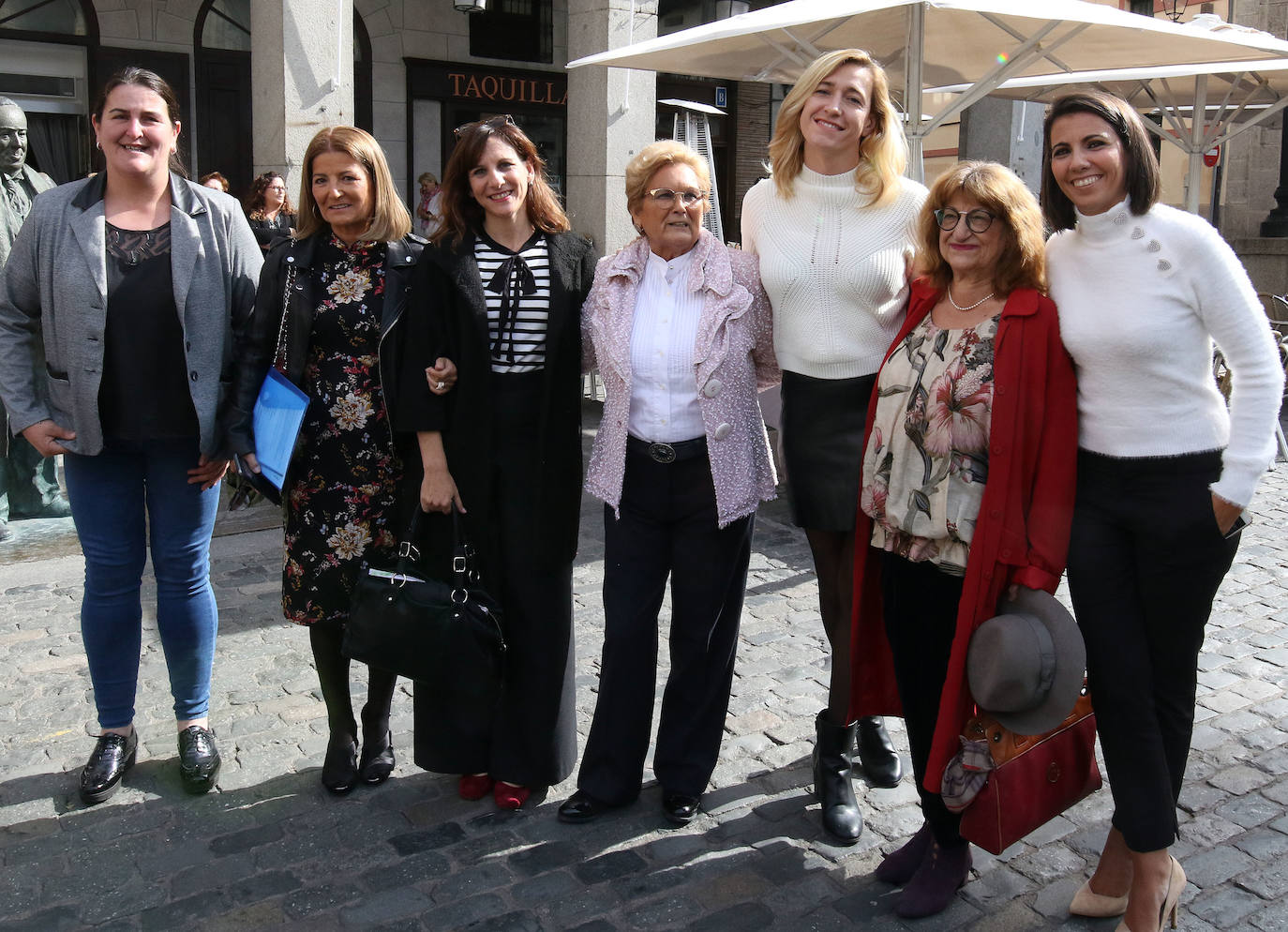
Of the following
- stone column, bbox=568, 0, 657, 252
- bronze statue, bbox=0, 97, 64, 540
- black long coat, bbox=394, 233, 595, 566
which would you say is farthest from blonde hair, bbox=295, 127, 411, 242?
stone column, bbox=568, 0, 657, 252

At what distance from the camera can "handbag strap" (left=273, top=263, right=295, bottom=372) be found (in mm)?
3594

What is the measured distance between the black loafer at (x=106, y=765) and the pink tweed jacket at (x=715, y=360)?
171 centimetres

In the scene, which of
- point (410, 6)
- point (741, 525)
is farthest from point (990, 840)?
point (410, 6)

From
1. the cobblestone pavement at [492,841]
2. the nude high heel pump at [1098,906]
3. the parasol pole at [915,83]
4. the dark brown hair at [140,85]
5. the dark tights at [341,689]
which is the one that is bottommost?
the cobblestone pavement at [492,841]

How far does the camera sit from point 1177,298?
2.80 meters

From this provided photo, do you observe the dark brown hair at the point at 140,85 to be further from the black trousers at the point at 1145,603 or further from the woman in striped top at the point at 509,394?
the black trousers at the point at 1145,603

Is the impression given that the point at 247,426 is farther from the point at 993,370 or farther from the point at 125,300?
the point at 993,370

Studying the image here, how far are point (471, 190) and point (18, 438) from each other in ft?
15.0

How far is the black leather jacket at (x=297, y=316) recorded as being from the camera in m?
3.57

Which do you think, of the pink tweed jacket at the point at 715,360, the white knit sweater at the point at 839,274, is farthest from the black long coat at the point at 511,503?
the white knit sweater at the point at 839,274

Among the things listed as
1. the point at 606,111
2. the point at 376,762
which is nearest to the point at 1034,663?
the point at 376,762

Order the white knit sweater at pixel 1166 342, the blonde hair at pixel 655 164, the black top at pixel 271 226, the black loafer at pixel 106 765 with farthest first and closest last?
the black top at pixel 271 226 → the black loafer at pixel 106 765 → the blonde hair at pixel 655 164 → the white knit sweater at pixel 1166 342

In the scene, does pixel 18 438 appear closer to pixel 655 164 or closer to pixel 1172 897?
pixel 655 164

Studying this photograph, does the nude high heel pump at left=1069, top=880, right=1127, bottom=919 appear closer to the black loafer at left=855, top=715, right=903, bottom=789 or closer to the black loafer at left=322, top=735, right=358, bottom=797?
the black loafer at left=855, top=715, right=903, bottom=789
